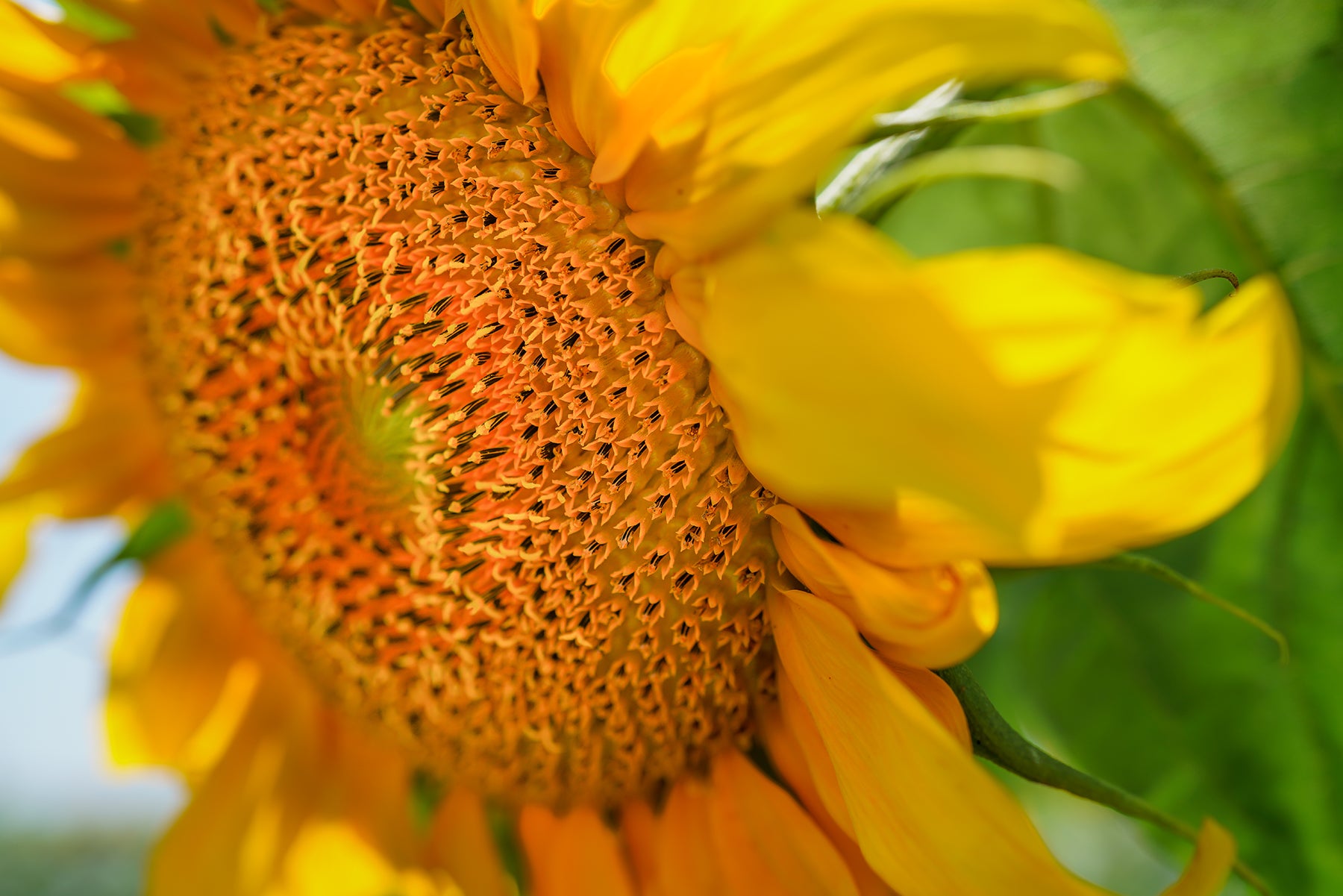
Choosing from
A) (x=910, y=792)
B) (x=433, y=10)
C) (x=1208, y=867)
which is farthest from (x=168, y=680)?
(x=1208, y=867)

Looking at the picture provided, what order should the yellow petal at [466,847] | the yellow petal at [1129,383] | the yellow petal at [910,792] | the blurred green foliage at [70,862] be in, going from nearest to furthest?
the yellow petal at [1129,383], the yellow petal at [910,792], the yellow petal at [466,847], the blurred green foliage at [70,862]

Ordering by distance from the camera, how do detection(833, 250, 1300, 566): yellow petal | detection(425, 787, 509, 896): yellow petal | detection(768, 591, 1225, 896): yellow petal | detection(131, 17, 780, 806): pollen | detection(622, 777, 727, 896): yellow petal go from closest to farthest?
1. detection(833, 250, 1300, 566): yellow petal
2. detection(768, 591, 1225, 896): yellow petal
3. detection(131, 17, 780, 806): pollen
4. detection(622, 777, 727, 896): yellow petal
5. detection(425, 787, 509, 896): yellow petal

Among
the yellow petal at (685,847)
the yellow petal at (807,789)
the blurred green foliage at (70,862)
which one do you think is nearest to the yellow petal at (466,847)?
the yellow petal at (685,847)

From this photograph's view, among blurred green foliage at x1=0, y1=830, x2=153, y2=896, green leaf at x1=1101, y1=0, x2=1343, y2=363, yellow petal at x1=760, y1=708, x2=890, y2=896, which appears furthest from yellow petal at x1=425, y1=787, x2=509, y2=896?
blurred green foliage at x1=0, y1=830, x2=153, y2=896

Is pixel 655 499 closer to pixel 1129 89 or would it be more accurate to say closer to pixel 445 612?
pixel 445 612

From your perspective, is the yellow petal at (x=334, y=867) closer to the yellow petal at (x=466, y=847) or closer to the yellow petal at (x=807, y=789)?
the yellow petal at (x=466, y=847)

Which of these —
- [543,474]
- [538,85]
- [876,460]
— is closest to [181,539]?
[543,474]

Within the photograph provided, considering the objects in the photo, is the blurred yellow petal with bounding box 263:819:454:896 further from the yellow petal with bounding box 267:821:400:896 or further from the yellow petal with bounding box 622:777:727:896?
the yellow petal with bounding box 622:777:727:896
